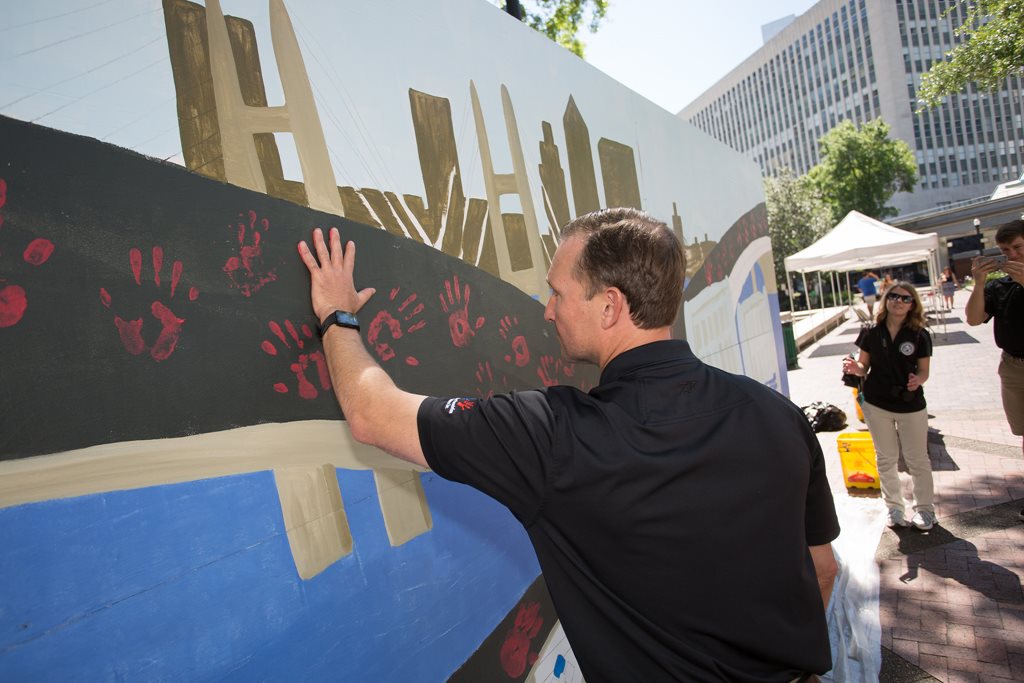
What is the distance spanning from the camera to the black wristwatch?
1583 millimetres

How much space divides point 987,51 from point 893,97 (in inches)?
2684

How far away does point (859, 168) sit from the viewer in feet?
164

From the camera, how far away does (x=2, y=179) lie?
3.44 feet

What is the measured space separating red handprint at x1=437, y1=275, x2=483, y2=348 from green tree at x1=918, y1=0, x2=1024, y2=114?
1411 centimetres

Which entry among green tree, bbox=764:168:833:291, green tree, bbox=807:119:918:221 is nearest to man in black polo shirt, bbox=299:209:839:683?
green tree, bbox=764:168:833:291

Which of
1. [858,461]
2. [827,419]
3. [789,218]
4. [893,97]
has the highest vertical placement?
[893,97]

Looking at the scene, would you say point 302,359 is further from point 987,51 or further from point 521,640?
point 987,51

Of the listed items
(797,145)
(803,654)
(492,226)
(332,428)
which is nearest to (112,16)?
(332,428)

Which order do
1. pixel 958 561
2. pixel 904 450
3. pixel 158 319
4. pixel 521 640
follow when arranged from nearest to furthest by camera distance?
pixel 158 319
pixel 521 640
pixel 958 561
pixel 904 450

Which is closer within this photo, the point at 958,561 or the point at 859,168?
the point at 958,561

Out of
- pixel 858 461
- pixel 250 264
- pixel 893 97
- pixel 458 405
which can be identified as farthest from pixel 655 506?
pixel 893 97

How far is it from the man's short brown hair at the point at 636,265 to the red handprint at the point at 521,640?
4.78ft

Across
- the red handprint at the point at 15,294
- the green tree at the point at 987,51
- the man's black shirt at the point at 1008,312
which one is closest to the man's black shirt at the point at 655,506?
the red handprint at the point at 15,294

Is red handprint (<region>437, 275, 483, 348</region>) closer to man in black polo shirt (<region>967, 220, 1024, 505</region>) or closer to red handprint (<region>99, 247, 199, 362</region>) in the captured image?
red handprint (<region>99, 247, 199, 362</region>)
